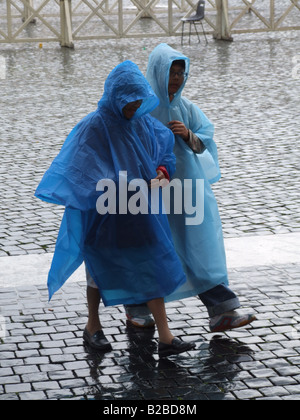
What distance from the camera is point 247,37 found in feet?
62.5

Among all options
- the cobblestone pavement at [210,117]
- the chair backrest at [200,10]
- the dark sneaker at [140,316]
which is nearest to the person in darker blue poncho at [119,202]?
the dark sneaker at [140,316]

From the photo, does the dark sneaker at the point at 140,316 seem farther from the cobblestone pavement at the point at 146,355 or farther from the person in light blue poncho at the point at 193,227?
the person in light blue poncho at the point at 193,227

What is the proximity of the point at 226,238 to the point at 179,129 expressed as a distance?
1951 mm

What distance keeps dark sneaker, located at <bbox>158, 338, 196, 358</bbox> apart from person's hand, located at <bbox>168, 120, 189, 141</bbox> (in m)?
1.16

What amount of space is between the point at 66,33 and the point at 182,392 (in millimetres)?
14562

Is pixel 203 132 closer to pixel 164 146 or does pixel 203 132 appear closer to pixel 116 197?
pixel 164 146

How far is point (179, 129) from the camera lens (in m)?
5.23

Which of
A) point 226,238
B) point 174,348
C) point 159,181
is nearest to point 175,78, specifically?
point 159,181

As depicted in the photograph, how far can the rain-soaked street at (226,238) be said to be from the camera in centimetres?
466

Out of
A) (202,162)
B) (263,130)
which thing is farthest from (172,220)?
(263,130)

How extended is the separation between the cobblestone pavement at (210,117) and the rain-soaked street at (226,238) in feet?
0.07

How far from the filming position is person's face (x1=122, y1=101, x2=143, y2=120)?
15.9ft

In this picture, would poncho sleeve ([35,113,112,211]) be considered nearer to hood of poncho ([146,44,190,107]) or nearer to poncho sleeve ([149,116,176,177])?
poncho sleeve ([149,116,176,177])

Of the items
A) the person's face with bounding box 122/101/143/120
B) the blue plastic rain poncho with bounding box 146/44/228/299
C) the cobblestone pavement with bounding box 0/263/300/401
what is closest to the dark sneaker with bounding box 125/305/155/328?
the cobblestone pavement with bounding box 0/263/300/401
